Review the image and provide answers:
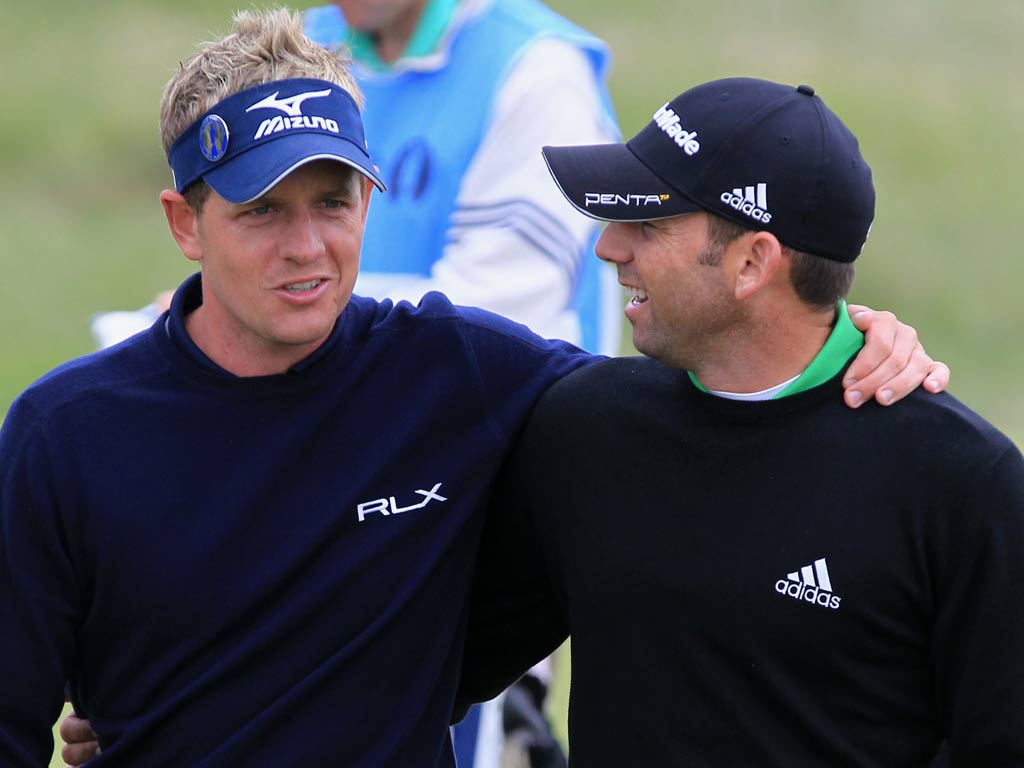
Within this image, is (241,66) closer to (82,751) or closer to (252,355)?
(252,355)

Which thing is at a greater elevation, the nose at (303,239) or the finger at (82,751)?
the nose at (303,239)

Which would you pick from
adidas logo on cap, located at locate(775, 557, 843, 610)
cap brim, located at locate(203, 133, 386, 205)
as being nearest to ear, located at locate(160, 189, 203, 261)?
cap brim, located at locate(203, 133, 386, 205)

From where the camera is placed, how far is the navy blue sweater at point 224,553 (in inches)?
105

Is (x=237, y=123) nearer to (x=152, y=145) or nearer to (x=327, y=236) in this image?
(x=327, y=236)

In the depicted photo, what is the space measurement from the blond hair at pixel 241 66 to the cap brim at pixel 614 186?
15.2 inches

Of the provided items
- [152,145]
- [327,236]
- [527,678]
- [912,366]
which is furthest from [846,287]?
[152,145]

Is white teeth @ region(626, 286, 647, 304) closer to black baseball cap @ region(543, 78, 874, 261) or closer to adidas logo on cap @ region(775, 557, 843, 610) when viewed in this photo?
black baseball cap @ region(543, 78, 874, 261)

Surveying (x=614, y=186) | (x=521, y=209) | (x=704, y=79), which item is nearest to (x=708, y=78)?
(x=704, y=79)

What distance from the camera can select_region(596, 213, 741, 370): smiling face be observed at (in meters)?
2.72

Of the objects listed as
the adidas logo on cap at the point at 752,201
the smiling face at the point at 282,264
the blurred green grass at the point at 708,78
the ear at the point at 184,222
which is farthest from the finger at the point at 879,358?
the blurred green grass at the point at 708,78

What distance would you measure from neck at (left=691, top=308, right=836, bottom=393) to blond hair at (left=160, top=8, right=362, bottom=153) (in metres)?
0.75

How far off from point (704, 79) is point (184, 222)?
14062 millimetres

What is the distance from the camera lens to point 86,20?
60.5 ft

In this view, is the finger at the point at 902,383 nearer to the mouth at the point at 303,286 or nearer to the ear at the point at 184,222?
the mouth at the point at 303,286
